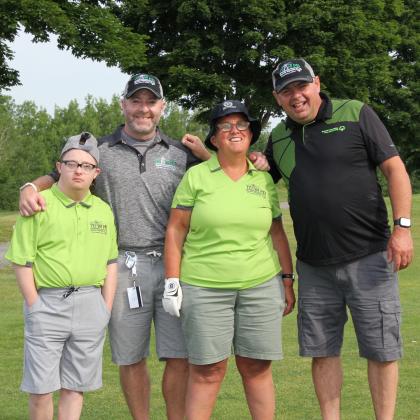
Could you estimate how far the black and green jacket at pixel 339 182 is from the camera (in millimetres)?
4766

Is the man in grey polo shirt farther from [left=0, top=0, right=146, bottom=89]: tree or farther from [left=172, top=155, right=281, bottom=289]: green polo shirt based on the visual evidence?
[left=0, top=0, right=146, bottom=89]: tree

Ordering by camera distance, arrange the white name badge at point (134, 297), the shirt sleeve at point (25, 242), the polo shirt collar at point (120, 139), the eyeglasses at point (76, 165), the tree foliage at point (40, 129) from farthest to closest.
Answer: the tree foliage at point (40, 129)
the polo shirt collar at point (120, 139)
the white name badge at point (134, 297)
the eyeglasses at point (76, 165)
the shirt sleeve at point (25, 242)

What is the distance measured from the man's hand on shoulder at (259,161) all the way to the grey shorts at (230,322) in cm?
71

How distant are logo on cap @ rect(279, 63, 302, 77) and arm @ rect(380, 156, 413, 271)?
0.79 m

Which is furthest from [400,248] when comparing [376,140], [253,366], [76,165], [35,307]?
[35,307]

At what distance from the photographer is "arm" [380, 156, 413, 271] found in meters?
4.74

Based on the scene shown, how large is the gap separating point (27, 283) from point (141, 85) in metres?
1.44

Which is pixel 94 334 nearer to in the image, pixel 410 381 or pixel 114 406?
pixel 114 406

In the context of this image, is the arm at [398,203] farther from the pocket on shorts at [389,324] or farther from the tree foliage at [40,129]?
the tree foliage at [40,129]

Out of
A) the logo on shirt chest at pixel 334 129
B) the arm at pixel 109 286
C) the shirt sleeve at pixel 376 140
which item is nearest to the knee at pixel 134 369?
the arm at pixel 109 286

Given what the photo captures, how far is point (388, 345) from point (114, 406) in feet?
7.96

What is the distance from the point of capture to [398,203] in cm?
480

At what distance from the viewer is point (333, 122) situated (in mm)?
4844

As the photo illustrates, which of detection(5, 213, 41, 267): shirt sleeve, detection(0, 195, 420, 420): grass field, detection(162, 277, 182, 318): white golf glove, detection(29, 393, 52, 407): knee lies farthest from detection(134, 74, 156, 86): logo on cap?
detection(0, 195, 420, 420): grass field
